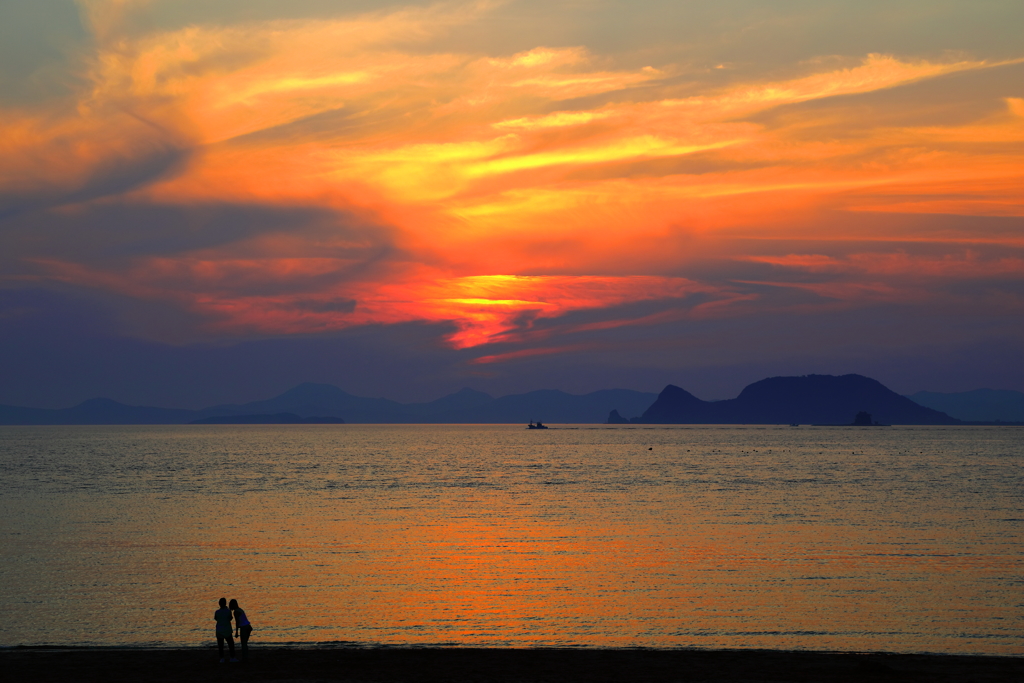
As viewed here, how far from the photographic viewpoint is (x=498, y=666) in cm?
2541

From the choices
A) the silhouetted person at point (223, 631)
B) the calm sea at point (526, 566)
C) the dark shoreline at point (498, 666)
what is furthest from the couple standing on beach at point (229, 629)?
the calm sea at point (526, 566)

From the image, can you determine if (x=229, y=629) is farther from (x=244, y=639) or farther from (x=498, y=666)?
(x=498, y=666)

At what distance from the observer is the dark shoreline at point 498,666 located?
23.8 meters

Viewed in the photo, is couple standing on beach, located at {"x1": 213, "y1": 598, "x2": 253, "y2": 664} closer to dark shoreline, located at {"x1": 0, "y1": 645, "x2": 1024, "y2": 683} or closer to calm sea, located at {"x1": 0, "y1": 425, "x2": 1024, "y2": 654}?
dark shoreline, located at {"x1": 0, "y1": 645, "x2": 1024, "y2": 683}

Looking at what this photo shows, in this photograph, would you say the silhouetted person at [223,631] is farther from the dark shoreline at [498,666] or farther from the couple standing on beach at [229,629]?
the dark shoreline at [498,666]

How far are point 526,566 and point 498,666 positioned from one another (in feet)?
63.8

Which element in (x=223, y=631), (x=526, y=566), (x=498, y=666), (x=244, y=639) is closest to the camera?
(x=498, y=666)

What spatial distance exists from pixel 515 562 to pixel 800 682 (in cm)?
2399

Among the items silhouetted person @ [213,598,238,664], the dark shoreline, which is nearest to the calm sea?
the dark shoreline

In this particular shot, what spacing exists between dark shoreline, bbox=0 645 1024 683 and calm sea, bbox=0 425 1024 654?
9.62 ft

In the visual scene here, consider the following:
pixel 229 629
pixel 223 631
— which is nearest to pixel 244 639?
Result: pixel 229 629

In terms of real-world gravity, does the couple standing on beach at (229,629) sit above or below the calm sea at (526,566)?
above

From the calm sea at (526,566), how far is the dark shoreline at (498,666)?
293cm

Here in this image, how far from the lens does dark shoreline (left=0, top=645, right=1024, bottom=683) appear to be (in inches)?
939
